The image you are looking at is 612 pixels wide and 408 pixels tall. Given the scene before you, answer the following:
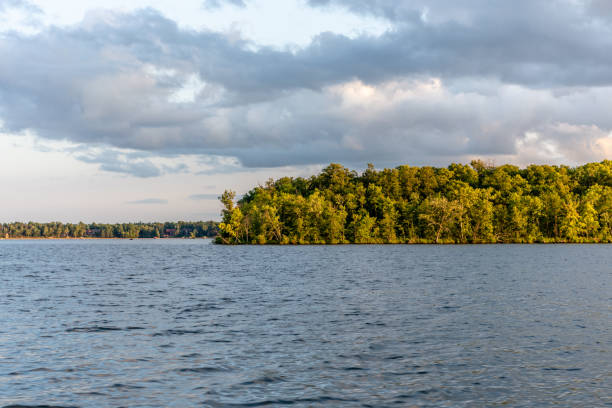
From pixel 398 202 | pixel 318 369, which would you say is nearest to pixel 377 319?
pixel 318 369

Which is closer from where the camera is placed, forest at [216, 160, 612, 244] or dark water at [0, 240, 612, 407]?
dark water at [0, 240, 612, 407]

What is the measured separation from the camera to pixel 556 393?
595 inches

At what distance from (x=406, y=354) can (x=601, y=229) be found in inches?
7427

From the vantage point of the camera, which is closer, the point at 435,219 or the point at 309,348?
the point at 309,348

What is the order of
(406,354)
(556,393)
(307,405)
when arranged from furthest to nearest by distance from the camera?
(406,354) → (556,393) → (307,405)

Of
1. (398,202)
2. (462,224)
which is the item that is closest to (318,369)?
(462,224)

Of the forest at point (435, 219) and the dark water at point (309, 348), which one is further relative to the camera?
the forest at point (435, 219)

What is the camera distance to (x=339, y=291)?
41.4 m

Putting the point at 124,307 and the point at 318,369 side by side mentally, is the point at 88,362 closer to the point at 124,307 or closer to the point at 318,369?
the point at 318,369

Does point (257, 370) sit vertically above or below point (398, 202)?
below

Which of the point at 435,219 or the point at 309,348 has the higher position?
the point at 435,219

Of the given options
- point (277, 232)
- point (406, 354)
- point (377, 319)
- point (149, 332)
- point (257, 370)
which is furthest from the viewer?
point (277, 232)

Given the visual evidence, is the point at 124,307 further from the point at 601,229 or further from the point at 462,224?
the point at 601,229

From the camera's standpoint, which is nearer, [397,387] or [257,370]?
[397,387]
